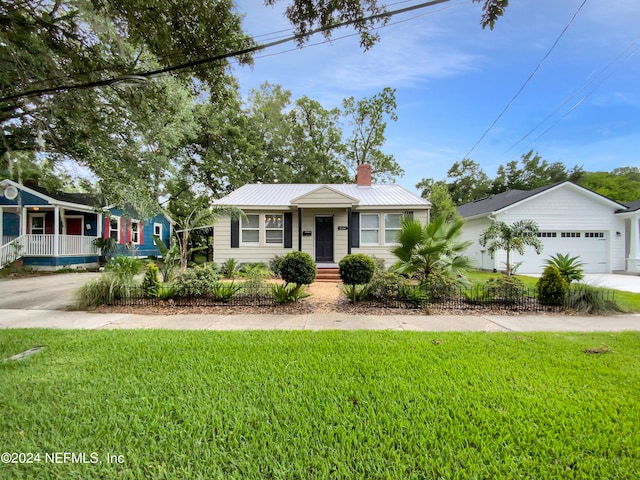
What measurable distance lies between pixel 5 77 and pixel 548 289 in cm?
1279

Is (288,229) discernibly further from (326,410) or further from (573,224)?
(573,224)

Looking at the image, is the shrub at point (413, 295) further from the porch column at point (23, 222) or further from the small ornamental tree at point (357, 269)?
the porch column at point (23, 222)

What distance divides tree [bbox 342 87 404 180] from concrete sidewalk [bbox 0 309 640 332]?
2137 cm

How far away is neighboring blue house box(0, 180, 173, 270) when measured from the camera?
13883mm

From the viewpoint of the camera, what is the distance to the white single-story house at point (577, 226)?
48.1 ft

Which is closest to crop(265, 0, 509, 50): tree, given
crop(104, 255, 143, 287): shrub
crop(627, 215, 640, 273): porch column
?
crop(104, 255, 143, 287): shrub

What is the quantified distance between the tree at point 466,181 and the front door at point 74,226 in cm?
3594

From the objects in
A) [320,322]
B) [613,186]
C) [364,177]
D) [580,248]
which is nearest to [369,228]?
[364,177]

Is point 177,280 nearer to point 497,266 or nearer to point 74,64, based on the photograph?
point 74,64

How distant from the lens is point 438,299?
7.22m

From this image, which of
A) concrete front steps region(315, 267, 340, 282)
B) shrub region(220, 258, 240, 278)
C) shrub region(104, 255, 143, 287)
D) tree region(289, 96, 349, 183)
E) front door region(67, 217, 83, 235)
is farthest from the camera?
tree region(289, 96, 349, 183)

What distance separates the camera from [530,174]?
33.6 m

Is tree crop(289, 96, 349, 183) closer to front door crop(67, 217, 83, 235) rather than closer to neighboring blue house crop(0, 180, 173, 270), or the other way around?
neighboring blue house crop(0, 180, 173, 270)

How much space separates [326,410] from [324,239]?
11157mm
